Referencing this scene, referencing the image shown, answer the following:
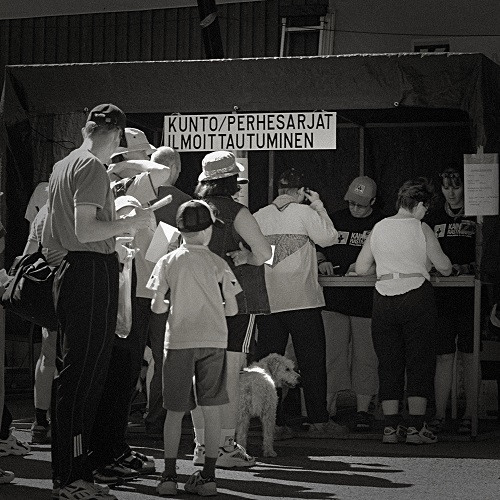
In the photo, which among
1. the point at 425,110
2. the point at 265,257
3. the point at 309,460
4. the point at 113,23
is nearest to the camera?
the point at 265,257

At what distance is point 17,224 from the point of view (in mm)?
9641

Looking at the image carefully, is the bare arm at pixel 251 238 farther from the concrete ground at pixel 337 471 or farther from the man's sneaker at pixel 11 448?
the man's sneaker at pixel 11 448

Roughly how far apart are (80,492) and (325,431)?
346 cm

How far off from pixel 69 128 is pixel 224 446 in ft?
A: 10.5

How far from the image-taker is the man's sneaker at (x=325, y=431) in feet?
30.0

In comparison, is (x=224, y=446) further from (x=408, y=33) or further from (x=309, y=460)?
(x=408, y=33)

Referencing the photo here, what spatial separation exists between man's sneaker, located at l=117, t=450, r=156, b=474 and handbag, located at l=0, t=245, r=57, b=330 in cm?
104

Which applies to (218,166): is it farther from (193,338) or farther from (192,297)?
(193,338)

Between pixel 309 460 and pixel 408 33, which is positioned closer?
pixel 309 460

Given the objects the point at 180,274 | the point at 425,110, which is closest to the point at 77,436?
the point at 180,274

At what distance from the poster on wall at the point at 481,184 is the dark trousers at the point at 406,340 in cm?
66

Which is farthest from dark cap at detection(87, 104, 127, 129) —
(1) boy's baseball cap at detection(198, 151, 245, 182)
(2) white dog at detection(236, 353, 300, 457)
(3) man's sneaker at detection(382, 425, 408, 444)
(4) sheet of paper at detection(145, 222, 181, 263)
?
(3) man's sneaker at detection(382, 425, 408, 444)

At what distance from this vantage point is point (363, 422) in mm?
9453

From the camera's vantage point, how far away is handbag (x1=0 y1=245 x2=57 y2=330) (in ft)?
21.0
